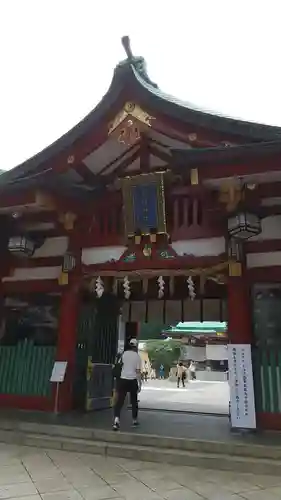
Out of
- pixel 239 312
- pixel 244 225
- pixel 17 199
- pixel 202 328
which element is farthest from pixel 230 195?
pixel 202 328

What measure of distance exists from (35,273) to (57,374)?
2.46 metres

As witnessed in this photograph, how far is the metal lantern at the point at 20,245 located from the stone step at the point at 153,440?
3.45 meters

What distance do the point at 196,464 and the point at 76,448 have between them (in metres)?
1.86

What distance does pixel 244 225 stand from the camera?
674cm

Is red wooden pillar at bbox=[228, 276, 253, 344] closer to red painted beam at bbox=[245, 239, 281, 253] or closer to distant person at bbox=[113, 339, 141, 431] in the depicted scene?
red painted beam at bbox=[245, 239, 281, 253]

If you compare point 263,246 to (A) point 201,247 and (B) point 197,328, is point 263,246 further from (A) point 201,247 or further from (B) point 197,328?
(B) point 197,328

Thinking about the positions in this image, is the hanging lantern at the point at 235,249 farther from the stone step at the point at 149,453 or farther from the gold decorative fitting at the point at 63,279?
the gold decorative fitting at the point at 63,279

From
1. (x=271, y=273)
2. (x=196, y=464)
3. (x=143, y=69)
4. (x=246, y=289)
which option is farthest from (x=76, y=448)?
(x=143, y=69)

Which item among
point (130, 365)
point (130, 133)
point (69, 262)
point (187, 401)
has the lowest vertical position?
point (187, 401)

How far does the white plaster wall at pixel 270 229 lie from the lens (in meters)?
7.27

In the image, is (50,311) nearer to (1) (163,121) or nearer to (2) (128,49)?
(1) (163,121)

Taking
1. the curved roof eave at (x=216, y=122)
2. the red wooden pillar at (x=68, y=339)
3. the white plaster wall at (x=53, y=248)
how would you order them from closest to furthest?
the curved roof eave at (x=216, y=122)
the red wooden pillar at (x=68, y=339)
the white plaster wall at (x=53, y=248)

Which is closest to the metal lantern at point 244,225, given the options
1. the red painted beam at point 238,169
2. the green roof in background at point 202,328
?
the red painted beam at point 238,169

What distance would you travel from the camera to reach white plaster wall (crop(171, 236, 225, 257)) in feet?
24.3
